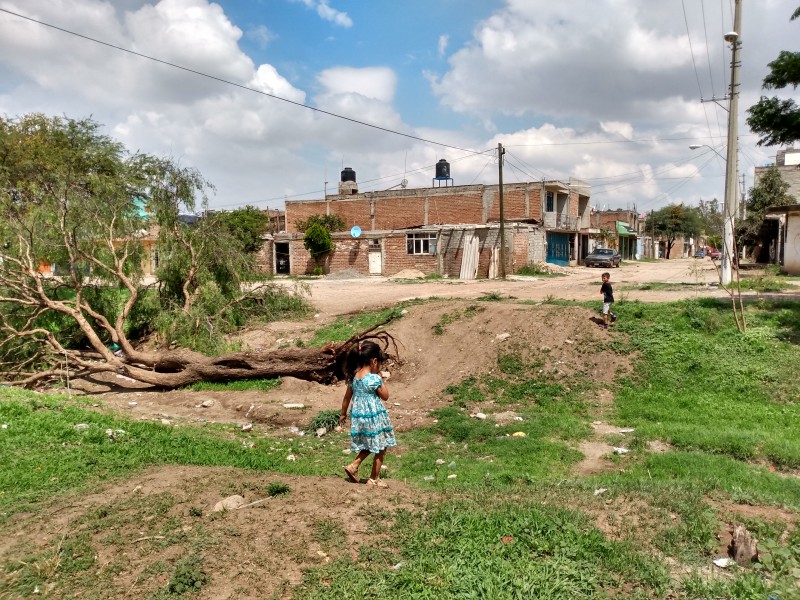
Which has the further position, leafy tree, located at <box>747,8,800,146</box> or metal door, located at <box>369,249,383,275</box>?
metal door, located at <box>369,249,383,275</box>

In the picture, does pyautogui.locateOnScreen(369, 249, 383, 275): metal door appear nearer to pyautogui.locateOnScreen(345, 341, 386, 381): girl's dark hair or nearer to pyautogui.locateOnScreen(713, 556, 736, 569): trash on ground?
pyautogui.locateOnScreen(345, 341, 386, 381): girl's dark hair

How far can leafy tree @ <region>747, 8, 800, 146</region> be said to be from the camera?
11.1m

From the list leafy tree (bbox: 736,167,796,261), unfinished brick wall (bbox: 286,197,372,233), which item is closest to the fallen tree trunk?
unfinished brick wall (bbox: 286,197,372,233)

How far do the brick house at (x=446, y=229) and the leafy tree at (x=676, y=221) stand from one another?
20033 millimetres

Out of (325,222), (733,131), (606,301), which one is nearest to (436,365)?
(606,301)

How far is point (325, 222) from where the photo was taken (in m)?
39.6

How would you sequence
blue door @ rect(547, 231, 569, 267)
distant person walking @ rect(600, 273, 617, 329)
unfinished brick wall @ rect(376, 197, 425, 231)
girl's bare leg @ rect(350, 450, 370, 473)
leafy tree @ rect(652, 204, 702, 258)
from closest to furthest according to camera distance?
girl's bare leg @ rect(350, 450, 370, 473) < distant person walking @ rect(600, 273, 617, 329) < blue door @ rect(547, 231, 569, 267) < unfinished brick wall @ rect(376, 197, 425, 231) < leafy tree @ rect(652, 204, 702, 258)

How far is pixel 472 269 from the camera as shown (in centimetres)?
3078

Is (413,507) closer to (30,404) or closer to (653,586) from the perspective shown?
(653,586)

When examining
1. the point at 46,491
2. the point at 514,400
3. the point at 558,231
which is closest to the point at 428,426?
the point at 514,400

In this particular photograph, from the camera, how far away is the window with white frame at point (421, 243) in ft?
107

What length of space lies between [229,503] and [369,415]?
1.36 meters

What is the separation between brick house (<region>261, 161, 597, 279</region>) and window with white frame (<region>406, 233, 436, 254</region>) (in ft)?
0.18

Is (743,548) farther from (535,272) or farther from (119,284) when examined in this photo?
(535,272)
